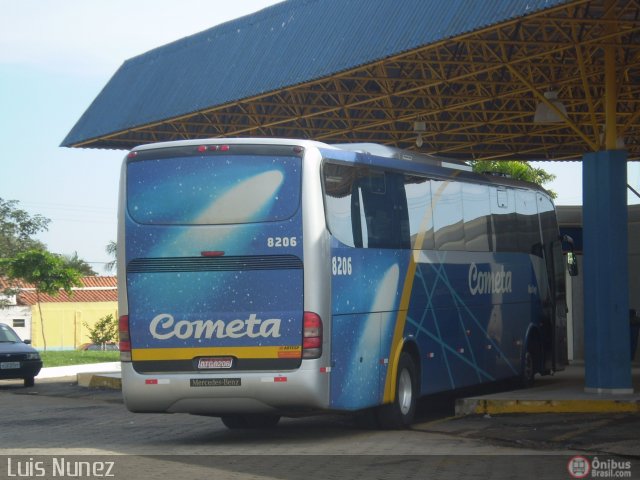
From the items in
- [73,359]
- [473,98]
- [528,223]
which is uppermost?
[473,98]

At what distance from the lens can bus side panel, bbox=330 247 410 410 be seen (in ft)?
48.2

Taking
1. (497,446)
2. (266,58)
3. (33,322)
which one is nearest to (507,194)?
(266,58)

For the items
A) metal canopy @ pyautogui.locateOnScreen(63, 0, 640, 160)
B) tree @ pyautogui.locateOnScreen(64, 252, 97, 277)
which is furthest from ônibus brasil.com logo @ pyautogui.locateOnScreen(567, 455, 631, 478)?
tree @ pyautogui.locateOnScreen(64, 252, 97, 277)

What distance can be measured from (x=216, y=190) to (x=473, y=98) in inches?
502

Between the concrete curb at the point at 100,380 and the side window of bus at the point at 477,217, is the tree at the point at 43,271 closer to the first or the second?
the concrete curb at the point at 100,380

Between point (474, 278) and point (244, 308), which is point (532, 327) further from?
point (244, 308)

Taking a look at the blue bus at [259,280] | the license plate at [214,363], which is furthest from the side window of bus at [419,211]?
the license plate at [214,363]

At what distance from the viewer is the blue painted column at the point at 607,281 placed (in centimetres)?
1842

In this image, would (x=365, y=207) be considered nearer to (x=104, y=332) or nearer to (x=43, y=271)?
(x=43, y=271)

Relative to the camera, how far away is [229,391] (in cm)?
1433

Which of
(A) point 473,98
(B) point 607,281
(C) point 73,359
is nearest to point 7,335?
(C) point 73,359

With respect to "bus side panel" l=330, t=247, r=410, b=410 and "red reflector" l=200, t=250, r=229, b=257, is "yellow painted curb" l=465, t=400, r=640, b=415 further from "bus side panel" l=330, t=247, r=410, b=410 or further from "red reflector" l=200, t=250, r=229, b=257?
"red reflector" l=200, t=250, r=229, b=257

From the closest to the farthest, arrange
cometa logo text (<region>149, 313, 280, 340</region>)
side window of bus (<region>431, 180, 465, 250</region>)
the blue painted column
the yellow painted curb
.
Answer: cometa logo text (<region>149, 313, 280, 340</region>)
the yellow painted curb
side window of bus (<region>431, 180, 465, 250</region>)
the blue painted column

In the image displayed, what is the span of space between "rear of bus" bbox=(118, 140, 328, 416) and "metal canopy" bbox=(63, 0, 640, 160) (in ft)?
15.6
